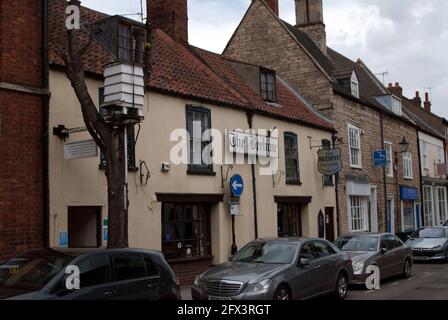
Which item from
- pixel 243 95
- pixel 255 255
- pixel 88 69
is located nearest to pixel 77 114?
pixel 88 69

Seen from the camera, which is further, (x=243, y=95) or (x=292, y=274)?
(x=243, y=95)

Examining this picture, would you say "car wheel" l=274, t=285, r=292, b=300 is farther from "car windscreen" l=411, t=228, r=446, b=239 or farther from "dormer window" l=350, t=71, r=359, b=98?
"dormer window" l=350, t=71, r=359, b=98

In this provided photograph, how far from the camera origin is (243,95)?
64.0ft

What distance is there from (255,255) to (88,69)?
598 cm

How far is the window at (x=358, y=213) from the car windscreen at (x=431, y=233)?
2.79m

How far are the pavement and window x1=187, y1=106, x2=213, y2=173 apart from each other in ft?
11.6

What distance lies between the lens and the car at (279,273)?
1059cm

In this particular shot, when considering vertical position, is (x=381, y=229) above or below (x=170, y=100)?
below

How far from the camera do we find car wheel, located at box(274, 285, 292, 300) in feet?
34.9

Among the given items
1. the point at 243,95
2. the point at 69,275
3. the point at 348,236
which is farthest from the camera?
the point at 243,95

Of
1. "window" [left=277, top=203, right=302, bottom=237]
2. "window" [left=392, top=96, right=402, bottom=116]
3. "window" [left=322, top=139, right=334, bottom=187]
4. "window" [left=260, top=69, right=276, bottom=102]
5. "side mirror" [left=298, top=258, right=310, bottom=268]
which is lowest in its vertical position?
"side mirror" [left=298, top=258, right=310, bottom=268]

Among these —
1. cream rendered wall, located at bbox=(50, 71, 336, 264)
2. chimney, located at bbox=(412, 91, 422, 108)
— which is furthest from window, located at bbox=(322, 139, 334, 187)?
chimney, located at bbox=(412, 91, 422, 108)

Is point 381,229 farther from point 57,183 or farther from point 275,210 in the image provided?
point 57,183

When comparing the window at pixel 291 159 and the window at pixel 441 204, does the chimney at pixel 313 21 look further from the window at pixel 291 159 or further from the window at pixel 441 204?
the window at pixel 441 204
